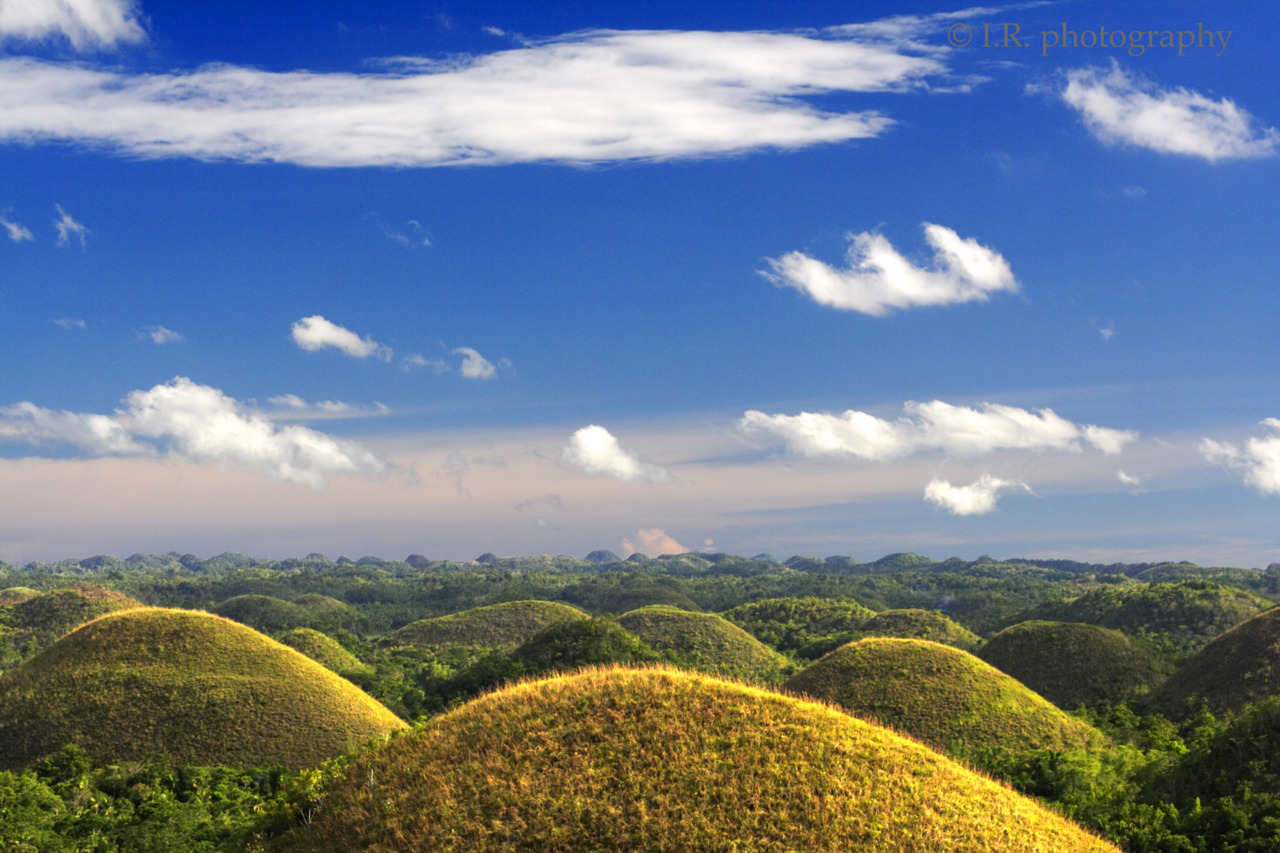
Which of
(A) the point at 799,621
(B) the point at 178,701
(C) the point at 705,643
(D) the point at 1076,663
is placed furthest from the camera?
(A) the point at 799,621

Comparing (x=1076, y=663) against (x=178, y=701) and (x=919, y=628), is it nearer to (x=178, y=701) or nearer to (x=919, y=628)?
(x=919, y=628)

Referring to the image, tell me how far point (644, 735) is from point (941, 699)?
3501 cm

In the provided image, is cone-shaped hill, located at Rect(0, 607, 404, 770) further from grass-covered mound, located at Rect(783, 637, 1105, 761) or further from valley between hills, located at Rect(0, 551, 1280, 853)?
grass-covered mound, located at Rect(783, 637, 1105, 761)

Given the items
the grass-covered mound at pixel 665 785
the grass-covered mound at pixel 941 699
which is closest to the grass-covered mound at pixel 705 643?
the grass-covered mound at pixel 941 699

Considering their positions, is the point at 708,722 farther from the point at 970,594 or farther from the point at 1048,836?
the point at 970,594

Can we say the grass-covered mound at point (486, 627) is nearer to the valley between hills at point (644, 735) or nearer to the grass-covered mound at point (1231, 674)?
the valley between hills at point (644, 735)

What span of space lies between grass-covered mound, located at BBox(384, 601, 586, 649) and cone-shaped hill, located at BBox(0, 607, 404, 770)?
49983 mm

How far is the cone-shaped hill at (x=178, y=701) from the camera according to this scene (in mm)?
40438

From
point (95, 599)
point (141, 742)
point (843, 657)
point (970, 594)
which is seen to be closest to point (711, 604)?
point (970, 594)

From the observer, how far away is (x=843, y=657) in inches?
2131

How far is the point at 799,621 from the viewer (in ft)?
374

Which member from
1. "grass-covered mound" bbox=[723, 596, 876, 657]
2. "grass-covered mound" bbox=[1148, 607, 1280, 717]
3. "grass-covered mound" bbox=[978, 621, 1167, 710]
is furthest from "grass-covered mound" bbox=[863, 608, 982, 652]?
"grass-covered mound" bbox=[1148, 607, 1280, 717]

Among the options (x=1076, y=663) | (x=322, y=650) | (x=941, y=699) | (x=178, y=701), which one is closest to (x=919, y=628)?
(x=1076, y=663)

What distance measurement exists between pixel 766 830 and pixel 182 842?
18.3 m
